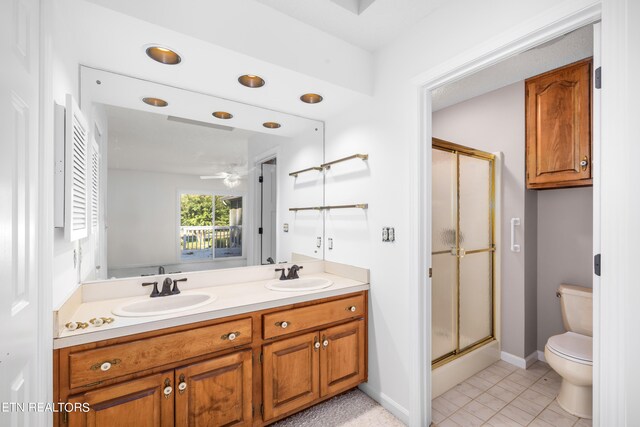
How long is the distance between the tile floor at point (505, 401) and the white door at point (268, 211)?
1.61 meters

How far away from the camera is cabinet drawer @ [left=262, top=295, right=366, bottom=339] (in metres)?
1.74

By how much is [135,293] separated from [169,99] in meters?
1.24

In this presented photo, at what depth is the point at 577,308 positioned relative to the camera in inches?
89.0

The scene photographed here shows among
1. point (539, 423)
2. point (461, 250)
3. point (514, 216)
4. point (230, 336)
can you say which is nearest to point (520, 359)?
point (539, 423)

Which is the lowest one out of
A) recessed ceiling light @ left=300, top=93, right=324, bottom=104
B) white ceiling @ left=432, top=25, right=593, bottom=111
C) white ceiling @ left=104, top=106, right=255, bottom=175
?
white ceiling @ left=104, top=106, right=255, bottom=175

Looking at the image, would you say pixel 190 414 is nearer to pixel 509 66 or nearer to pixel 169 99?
pixel 169 99

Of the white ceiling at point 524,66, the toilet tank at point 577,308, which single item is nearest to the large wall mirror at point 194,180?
the white ceiling at point 524,66

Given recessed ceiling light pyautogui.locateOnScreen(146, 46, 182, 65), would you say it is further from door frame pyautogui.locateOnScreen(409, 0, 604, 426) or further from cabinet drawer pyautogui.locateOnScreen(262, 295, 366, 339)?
cabinet drawer pyautogui.locateOnScreen(262, 295, 366, 339)

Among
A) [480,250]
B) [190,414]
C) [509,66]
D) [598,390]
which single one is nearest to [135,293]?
[190,414]

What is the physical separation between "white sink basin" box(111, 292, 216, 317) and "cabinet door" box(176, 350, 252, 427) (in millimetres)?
320

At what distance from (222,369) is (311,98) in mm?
1821

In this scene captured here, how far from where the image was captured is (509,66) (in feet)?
7.62

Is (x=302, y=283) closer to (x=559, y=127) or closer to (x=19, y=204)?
(x=19, y=204)

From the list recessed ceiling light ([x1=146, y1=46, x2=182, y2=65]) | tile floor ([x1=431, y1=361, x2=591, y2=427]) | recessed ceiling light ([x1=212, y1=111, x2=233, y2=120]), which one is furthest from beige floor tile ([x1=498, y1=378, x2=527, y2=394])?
recessed ceiling light ([x1=146, y1=46, x2=182, y2=65])
